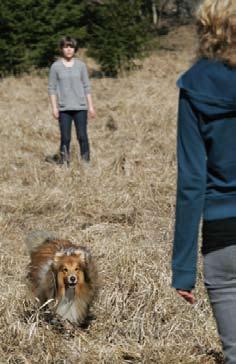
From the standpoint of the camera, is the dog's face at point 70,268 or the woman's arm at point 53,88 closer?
the dog's face at point 70,268

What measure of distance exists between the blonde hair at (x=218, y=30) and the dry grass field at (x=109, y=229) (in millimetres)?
471

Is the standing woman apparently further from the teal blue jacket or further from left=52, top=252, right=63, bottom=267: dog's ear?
the teal blue jacket

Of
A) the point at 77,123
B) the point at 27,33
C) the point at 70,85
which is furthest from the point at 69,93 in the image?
the point at 27,33

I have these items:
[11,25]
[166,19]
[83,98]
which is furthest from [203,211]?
[166,19]

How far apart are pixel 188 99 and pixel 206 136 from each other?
A: 0.15m

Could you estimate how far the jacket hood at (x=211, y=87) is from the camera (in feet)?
8.71

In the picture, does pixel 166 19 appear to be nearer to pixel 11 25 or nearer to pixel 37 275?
pixel 11 25

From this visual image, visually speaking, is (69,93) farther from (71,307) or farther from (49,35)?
(49,35)

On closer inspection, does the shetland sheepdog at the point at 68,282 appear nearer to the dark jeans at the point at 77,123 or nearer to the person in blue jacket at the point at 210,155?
the person in blue jacket at the point at 210,155

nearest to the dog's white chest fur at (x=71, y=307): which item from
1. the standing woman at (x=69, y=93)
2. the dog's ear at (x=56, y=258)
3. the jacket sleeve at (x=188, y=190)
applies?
the dog's ear at (x=56, y=258)

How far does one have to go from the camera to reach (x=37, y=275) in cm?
467

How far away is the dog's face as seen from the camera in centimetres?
448

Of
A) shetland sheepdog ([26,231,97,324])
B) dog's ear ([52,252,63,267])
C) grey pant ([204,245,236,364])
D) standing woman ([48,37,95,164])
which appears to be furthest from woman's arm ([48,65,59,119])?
grey pant ([204,245,236,364])

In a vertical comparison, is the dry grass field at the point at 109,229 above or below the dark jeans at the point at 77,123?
below
